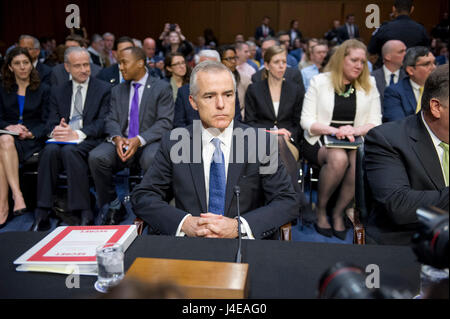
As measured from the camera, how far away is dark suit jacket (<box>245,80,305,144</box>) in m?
3.59

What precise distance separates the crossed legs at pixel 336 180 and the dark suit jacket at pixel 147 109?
4.62 feet

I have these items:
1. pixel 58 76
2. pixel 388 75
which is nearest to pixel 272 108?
pixel 388 75

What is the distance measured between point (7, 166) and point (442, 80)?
3.37 m

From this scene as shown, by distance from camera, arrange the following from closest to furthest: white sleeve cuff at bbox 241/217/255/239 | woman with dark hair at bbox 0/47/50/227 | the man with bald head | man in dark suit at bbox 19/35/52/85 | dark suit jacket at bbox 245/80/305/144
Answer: white sleeve cuff at bbox 241/217/255/239, woman with dark hair at bbox 0/47/50/227, dark suit jacket at bbox 245/80/305/144, the man with bald head, man in dark suit at bbox 19/35/52/85

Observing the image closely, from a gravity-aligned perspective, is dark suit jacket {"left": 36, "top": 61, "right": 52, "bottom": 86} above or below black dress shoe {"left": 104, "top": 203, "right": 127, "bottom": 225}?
above

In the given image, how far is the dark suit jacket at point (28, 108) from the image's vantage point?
3.60 metres

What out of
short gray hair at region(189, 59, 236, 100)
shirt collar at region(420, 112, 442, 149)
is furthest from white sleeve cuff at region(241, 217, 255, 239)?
shirt collar at region(420, 112, 442, 149)

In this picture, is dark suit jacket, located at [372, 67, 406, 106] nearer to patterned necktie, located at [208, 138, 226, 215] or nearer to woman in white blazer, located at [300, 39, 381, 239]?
woman in white blazer, located at [300, 39, 381, 239]

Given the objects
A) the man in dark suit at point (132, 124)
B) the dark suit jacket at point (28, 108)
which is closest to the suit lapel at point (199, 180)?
the man in dark suit at point (132, 124)

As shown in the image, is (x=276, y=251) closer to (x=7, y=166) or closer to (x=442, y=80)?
(x=442, y=80)

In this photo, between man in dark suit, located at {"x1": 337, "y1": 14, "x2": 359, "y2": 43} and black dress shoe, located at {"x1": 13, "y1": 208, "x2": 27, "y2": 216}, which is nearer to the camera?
black dress shoe, located at {"x1": 13, "y1": 208, "x2": 27, "y2": 216}

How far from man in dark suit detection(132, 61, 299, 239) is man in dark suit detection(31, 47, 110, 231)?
1.63 metres

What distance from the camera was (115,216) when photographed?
3.32m
